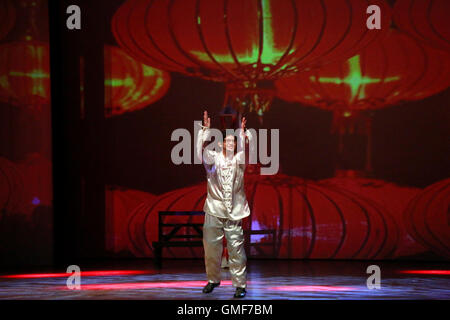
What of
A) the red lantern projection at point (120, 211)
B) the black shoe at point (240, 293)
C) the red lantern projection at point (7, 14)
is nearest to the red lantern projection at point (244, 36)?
the red lantern projection at point (7, 14)

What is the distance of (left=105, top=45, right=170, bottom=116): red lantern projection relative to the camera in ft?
24.8

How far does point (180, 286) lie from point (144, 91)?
10.0ft

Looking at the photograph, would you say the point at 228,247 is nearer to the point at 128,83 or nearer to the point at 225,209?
the point at 225,209

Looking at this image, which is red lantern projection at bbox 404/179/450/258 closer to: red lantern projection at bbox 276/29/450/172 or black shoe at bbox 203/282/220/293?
red lantern projection at bbox 276/29/450/172

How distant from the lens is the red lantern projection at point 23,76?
722cm

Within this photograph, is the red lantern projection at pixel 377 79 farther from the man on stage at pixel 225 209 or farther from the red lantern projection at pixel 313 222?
the man on stage at pixel 225 209

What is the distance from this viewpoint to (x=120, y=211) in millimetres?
7629

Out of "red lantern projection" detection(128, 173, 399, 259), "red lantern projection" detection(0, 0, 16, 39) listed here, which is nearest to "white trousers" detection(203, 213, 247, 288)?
"red lantern projection" detection(128, 173, 399, 259)

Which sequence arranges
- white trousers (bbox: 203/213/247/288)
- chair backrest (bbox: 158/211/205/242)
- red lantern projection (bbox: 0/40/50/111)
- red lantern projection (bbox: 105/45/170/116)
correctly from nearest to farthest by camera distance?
white trousers (bbox: 203/213/247/288) < chair backrest (bbox: 158/211/205/242) < red lantern projection (bbox: 0/40/50/111) < red lantern projection (bbox: 105/45/170/116)

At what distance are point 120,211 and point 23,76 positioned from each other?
194 cm

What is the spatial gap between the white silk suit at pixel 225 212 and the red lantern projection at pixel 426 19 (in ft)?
10.9

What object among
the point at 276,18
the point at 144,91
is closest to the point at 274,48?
the point at 276,18

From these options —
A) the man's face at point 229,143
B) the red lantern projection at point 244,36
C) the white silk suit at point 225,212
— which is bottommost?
the white silk suit at point 225,212

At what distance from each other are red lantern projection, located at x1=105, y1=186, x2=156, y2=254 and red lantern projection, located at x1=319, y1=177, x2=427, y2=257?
2.46m
